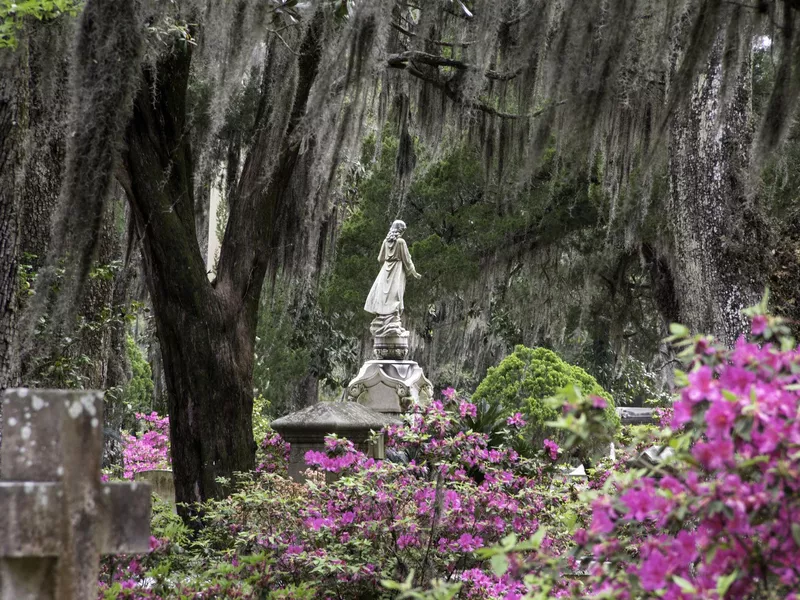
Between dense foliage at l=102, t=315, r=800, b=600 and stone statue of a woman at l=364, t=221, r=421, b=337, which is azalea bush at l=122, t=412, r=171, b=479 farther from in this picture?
dense foliage at l=102, t=315, r=800, b=600

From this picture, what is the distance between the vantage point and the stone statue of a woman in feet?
48.8

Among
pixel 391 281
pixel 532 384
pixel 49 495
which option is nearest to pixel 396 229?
pixel 391 281

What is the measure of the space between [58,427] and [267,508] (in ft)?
9.99

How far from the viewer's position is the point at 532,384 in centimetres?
1547

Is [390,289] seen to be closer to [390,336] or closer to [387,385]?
[390,336]

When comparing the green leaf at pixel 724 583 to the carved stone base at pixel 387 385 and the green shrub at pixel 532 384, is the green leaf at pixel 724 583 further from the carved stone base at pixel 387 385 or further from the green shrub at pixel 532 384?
the green shrub at pixel 532 384

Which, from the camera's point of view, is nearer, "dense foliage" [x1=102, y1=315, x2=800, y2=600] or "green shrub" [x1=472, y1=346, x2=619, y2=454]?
"dense foliage" [x1=102, y1=315, x2=800, y2=600]

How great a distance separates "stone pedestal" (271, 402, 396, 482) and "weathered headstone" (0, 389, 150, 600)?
16.7 feet

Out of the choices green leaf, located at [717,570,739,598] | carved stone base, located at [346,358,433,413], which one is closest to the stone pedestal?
green leaf, located at [717,570,739,598]

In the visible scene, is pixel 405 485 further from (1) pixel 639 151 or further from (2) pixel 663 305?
(2) pixel 663 305

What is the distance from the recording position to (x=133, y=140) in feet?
21.6

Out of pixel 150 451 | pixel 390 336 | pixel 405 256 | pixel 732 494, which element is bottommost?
pixel 150 451

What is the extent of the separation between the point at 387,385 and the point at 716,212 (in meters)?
6.68

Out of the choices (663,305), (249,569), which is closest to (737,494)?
(249,569)
